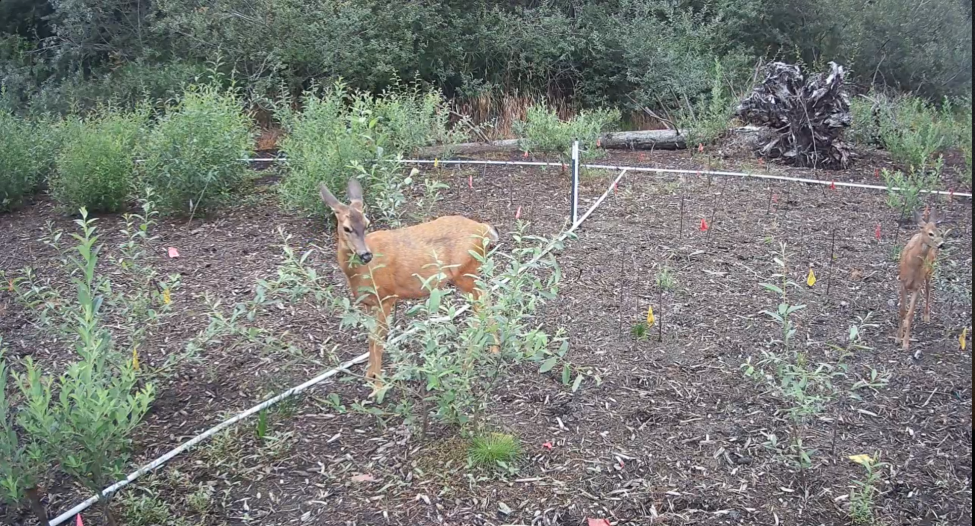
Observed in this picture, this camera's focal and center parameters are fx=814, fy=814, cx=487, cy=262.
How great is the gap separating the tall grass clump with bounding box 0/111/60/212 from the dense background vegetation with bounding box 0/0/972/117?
4.24m

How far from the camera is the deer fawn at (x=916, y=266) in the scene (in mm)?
4145

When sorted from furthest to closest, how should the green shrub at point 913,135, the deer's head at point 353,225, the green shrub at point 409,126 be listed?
1. the green shrub at point 409,126
2. the green shrub at point 913,135
3. the deer's head at point 353,225

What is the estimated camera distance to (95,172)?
6.42 metres

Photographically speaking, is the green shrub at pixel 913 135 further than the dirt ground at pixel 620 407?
Yes

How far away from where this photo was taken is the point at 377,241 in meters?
3.97

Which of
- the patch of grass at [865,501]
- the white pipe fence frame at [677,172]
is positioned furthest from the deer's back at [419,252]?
the white pipe fence frame at [677,172]

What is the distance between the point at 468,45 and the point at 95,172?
855 cm

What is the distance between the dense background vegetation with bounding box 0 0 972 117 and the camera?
12352mm

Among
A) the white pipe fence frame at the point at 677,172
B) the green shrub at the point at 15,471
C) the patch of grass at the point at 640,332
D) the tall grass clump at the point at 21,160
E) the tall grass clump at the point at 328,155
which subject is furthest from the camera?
the white pipe fence frame at the point at 677,172

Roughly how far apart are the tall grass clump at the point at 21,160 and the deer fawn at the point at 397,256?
4.62 m

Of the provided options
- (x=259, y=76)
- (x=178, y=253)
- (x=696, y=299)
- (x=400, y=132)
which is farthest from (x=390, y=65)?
(x=696, y=299)

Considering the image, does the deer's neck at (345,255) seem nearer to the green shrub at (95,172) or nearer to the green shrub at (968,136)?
the green shrub at (968,136)

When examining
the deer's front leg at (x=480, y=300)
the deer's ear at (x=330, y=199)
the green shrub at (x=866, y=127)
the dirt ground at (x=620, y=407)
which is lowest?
the dirt ground at (x=620, y=407)

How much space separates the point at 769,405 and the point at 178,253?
163 inches
